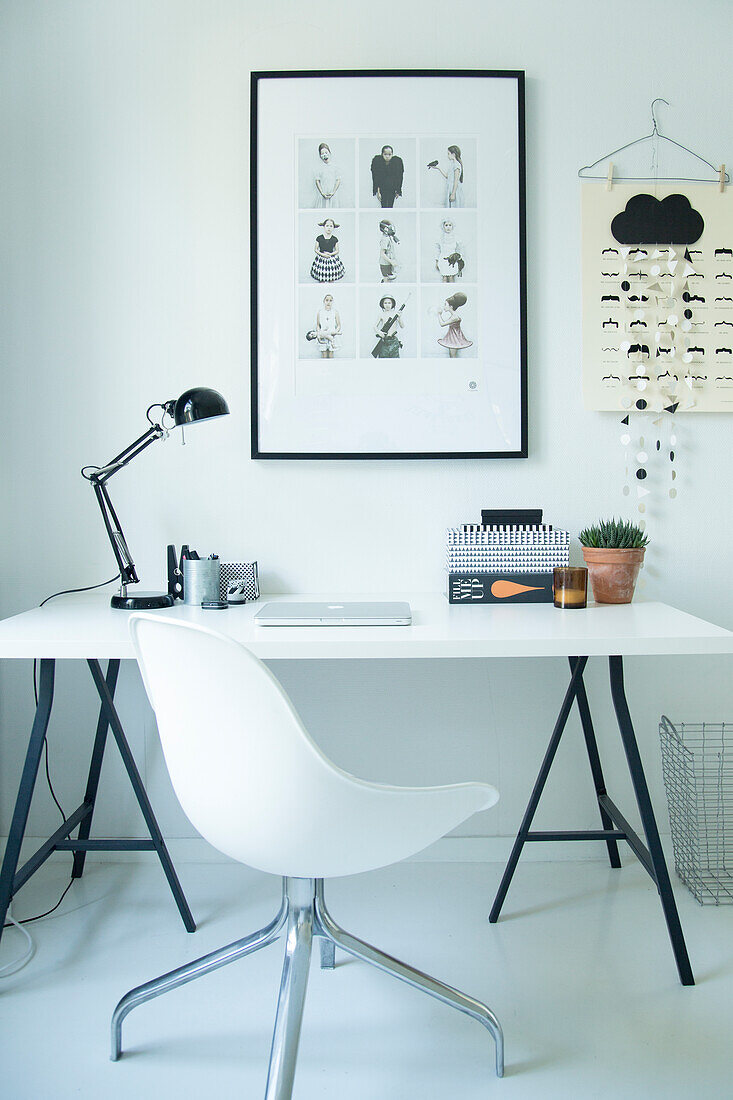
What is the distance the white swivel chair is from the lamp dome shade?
0.72m

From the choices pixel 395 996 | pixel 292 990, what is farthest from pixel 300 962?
pixel 395 996

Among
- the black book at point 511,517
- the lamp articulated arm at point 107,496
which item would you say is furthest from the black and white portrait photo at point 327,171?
the black book at point 511,517

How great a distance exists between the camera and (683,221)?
2.14 metres

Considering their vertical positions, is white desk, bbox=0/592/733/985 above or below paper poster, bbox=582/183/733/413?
below

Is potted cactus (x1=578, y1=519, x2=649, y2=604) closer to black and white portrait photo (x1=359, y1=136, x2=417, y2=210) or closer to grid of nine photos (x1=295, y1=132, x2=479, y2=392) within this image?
grid of nine photos (x1=295, y1=132, x2=479, y2=392)

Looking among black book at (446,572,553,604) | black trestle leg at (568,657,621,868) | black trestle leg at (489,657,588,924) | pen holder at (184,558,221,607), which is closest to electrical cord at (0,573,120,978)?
pen holder at (184,558,221,607)

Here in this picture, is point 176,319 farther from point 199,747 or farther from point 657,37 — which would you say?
point 657,37

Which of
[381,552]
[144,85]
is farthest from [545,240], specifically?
[144,85]

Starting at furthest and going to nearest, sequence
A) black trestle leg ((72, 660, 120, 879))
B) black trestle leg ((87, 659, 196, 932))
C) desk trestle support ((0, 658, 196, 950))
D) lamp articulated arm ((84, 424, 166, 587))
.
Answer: black trestle leg ((72, 660, 120, 879)), lamp articulated arm ((84, 424, 166, 587)), black trestle leg ((87, 659, 196, 932)), desk trestle support ((0, 658, 196, 950))

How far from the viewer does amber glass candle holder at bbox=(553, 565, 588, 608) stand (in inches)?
A: 74.0

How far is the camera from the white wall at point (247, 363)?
2.13 m

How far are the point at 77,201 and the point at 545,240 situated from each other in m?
1.28

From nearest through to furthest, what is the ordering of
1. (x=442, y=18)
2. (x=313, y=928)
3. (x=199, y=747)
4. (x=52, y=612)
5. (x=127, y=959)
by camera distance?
(x=199, y=747)
(x=313, y=928)
(x=127, y=959)
(x=52, y=612)
(x=442, y=18)

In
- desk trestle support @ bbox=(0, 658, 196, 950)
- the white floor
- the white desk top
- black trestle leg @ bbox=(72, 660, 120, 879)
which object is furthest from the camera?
black trestle leg @ bbox=(72, 660, 120, 879)
